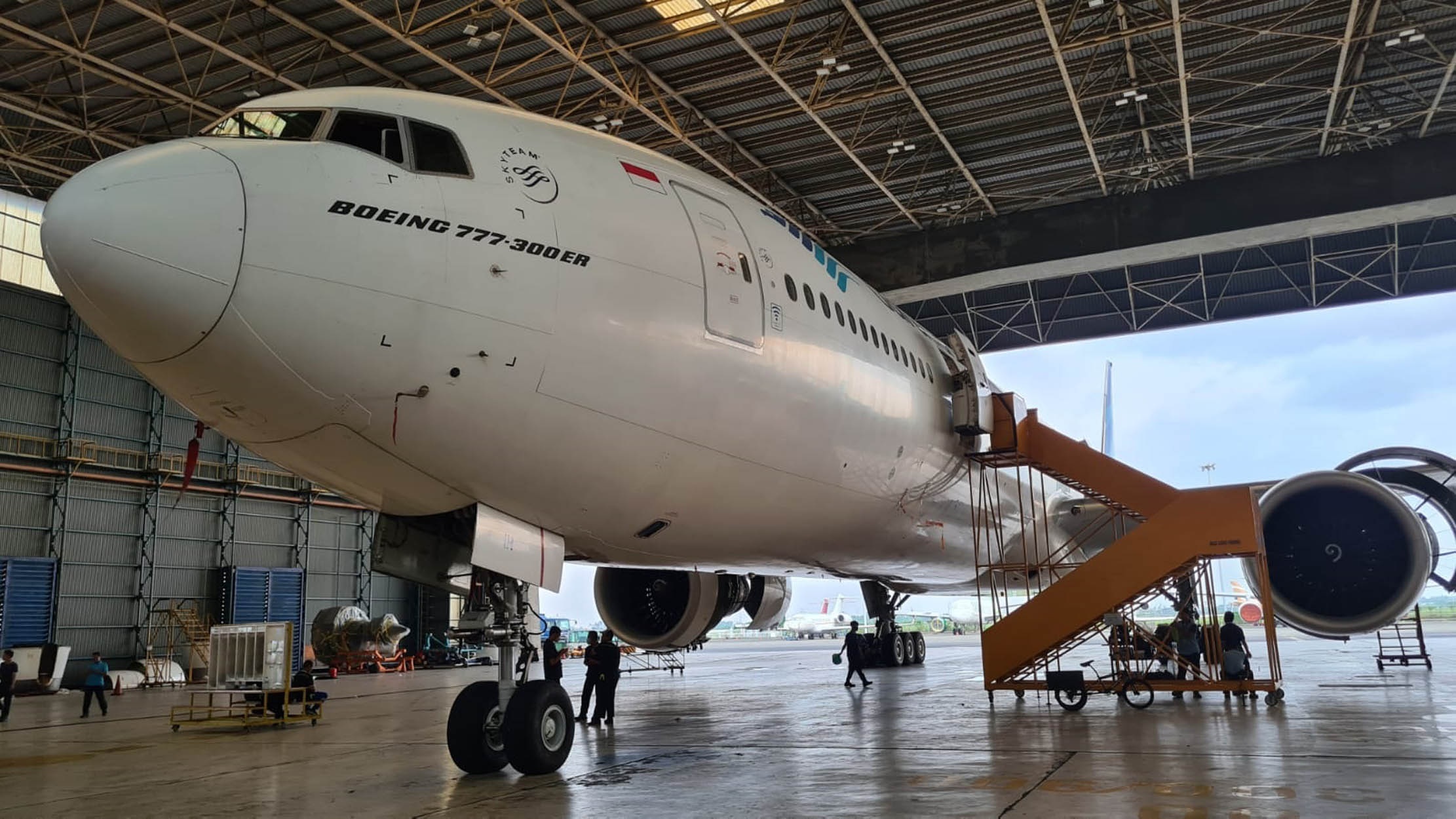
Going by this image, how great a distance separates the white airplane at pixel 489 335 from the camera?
217 inches

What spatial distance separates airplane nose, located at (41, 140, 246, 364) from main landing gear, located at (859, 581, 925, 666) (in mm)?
17076

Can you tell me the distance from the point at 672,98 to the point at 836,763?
42.9 feet

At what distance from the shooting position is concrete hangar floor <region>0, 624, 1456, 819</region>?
6223 mm

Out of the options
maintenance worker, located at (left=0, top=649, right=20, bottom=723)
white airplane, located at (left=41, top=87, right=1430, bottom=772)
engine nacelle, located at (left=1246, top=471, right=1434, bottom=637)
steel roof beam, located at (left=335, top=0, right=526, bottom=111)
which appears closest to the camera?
white airplane, located at (left=41, top=87, right=1430, bottom=772)

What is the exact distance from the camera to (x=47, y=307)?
28.0 metres

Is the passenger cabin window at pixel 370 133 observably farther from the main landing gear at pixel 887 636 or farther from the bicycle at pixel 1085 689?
the main landing gear at pixel 887 636

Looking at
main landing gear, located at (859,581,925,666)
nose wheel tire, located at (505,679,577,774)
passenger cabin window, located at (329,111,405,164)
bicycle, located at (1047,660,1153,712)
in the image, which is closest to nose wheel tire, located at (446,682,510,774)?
nose wheel tire, located at (505,679,577,774)

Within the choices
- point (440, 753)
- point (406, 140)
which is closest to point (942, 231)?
point (440, 753)

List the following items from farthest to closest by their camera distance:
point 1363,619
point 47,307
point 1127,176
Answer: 1. point 47,307
2. point 1127,176
3. point 1363,619

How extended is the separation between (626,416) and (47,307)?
27492 mm

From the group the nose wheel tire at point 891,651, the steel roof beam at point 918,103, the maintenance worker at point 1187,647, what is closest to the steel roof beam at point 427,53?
the steel roof beam at point 918,103

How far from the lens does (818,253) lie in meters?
9.77

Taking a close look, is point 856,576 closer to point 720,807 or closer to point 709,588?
point 709,588

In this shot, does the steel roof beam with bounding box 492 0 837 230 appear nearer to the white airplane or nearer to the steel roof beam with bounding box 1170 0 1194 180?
the steel roof beam with bounding box 1170 0 1194 180
